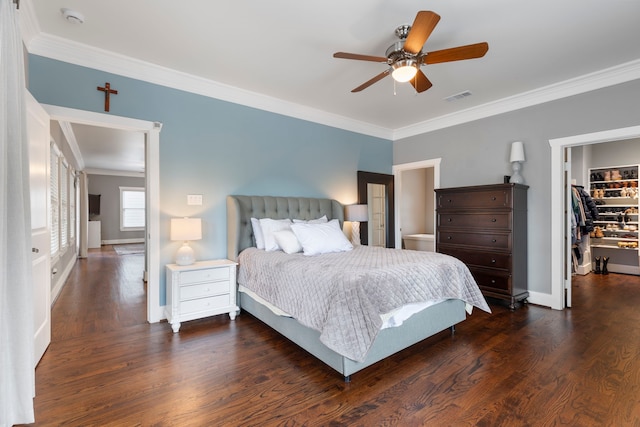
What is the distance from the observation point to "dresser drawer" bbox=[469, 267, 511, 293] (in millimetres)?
3777

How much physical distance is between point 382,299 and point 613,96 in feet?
11.7

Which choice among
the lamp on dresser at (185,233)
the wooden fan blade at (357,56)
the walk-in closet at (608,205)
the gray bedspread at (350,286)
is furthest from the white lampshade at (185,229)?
the walk-in closet at (608,205)

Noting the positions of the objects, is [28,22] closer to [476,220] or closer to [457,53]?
[457,53]

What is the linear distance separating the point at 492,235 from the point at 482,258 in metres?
0.34

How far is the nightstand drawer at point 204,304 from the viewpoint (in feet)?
10.2

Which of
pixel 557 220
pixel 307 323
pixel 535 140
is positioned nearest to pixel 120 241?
pixel 307 323

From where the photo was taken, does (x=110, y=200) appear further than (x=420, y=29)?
Yes

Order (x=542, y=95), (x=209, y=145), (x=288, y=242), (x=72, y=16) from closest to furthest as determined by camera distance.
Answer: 1. (x=72, y=16)
2. (x=288, y=242)
3. (x=209, y=145)
4. (x=542, y=95)

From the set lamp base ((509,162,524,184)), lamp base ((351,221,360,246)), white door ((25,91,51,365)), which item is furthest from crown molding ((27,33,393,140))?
lamp base ((509,162,524,184))

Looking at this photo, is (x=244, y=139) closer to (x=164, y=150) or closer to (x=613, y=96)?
(x=164, y=150)

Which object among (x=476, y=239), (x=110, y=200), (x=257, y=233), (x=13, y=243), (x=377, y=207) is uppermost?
(x=110, y=200)

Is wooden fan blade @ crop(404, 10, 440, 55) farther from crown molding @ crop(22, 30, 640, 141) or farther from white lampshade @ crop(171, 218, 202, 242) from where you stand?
white lampshade @ crop(171, 218, 202, 242)

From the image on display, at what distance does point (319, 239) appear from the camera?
346cm

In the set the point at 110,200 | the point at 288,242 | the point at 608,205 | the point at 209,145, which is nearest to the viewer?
the point at 288,242
